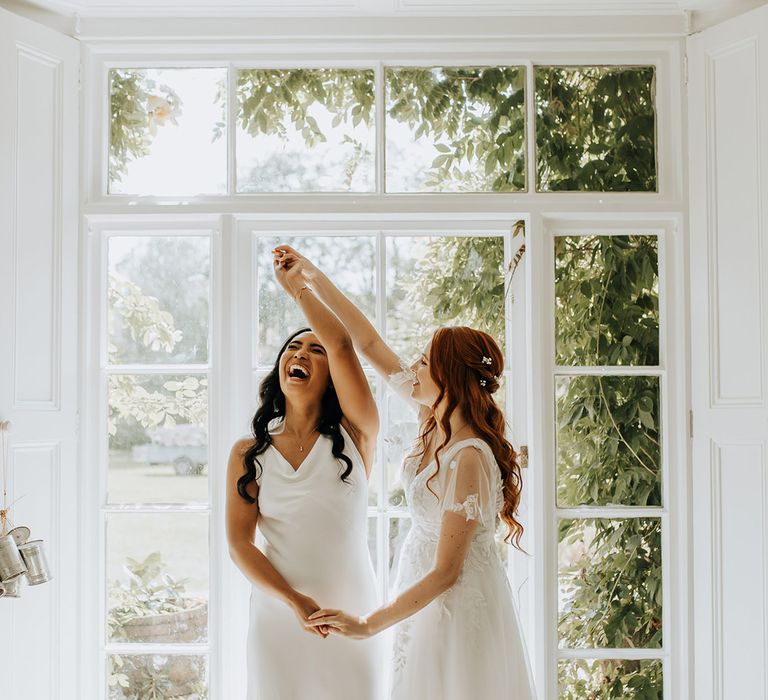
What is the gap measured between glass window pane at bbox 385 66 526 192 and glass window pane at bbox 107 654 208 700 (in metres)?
1.75

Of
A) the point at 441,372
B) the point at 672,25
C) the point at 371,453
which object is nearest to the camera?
the point at 441,372

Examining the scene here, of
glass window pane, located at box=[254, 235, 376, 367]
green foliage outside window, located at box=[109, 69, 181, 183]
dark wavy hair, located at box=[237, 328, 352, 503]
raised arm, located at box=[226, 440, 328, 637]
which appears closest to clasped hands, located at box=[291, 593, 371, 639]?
raised arm, located at box=[226, 440, 328, 637]

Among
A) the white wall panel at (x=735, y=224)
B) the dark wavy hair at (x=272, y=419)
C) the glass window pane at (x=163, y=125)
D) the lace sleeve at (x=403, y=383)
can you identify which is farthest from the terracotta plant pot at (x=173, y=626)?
the white wall panel at (x=735, y=224)

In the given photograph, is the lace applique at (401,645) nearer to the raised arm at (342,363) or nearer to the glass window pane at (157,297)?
the raised arm at (342,363)

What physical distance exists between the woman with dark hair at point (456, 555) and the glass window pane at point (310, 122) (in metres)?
0.81

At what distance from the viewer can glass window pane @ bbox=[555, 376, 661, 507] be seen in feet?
8.81

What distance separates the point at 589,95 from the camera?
2715mm

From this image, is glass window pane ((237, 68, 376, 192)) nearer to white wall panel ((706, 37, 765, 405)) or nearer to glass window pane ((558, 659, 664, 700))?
white wall panel ((706, 37, 765, 405))

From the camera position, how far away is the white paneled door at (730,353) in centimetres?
247

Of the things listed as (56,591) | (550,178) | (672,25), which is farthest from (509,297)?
(56,591)

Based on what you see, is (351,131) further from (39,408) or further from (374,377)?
(39,408)

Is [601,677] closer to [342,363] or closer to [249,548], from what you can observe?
[249,548]

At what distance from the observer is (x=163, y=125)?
2734 mm

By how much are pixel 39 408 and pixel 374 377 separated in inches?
40.2
